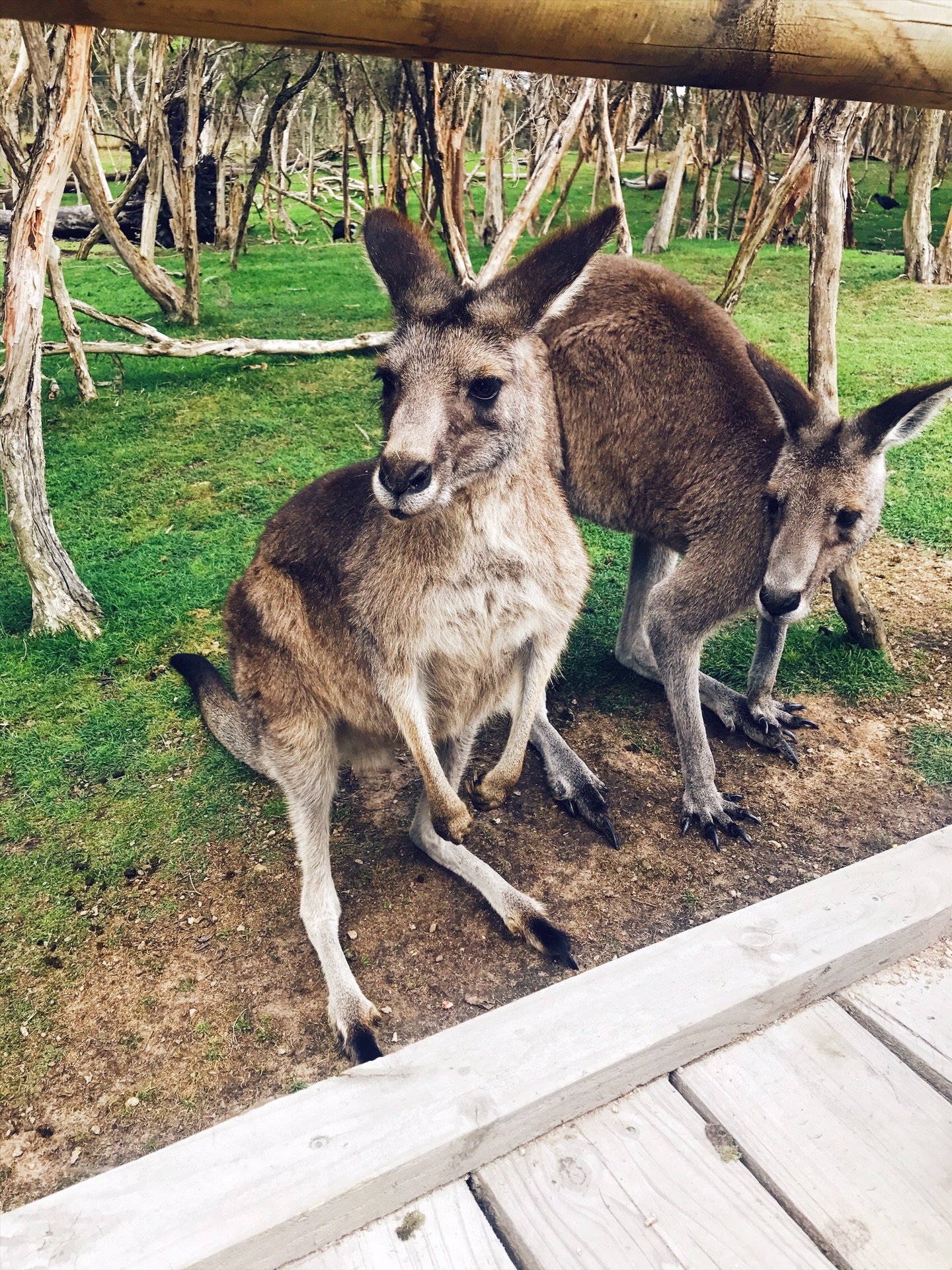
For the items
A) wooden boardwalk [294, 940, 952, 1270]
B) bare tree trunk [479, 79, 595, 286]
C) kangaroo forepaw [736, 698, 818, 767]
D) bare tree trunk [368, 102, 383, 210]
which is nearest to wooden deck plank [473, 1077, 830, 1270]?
wooden boardwalk [294, 940, 952, 1270]

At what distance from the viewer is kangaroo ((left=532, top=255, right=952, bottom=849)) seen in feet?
8.15

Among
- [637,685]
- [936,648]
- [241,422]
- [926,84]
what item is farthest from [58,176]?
[936,648]

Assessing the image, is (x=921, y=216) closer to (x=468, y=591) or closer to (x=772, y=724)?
(x=772, y=724)

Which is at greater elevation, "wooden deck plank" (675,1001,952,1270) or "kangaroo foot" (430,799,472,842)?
"wooden deck plank" (675,1001,952,1270)

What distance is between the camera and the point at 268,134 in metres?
7.19

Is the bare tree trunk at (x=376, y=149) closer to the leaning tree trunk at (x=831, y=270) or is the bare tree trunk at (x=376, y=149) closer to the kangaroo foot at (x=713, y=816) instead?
the leaning tree trunk at (x=831, y=270)

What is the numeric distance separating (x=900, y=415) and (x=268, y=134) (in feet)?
20.9

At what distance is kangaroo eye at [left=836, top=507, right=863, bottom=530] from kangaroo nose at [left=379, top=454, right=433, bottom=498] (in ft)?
4.11

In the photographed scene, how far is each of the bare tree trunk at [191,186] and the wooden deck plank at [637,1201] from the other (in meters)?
6.54

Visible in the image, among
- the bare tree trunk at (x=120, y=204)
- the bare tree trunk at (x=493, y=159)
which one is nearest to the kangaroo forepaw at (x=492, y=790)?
the bare tree trunk at (x=120, y=204)

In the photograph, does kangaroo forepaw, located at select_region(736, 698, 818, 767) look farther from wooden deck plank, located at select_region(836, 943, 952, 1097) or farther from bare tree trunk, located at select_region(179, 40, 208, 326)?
bare tree trunk, located at select_region(179, 40, 208, 326)

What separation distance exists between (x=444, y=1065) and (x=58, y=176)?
125 inches

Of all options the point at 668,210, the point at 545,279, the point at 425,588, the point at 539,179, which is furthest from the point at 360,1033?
the point at 668,210

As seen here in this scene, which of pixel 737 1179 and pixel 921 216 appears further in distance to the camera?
pixel 921 216
